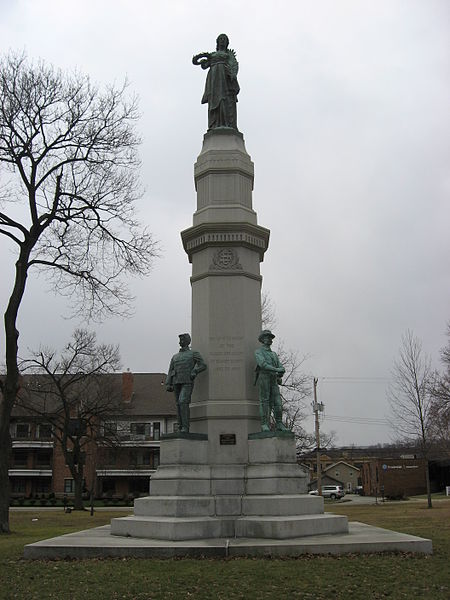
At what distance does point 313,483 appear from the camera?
85875 mm

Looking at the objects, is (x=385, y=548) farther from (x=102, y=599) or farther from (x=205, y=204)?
(x=205, y=204)

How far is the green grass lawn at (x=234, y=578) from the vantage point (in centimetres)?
742

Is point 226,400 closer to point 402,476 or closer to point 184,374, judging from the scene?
point 184,374

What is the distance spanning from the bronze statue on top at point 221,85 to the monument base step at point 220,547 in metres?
9.76

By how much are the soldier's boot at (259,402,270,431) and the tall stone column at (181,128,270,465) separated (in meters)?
0.38

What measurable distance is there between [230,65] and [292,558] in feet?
37.7

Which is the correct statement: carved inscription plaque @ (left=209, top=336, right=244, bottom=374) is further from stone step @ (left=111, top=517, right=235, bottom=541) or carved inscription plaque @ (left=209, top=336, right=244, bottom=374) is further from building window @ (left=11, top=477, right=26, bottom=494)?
building window @ (left=11, top=477, right=26, bottom=494)

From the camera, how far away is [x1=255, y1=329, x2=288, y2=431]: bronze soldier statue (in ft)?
40.7

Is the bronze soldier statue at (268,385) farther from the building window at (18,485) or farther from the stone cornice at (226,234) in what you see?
the building window at (18,485)

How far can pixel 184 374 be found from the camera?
41.7ft

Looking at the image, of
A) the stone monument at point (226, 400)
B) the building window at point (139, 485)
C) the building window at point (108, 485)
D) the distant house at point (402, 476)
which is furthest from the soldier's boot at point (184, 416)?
the distant house at point (402, 476)

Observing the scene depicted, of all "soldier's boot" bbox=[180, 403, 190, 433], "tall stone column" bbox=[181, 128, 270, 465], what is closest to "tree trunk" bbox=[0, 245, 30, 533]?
"tall stone column" bbox=[181, 128, 270, 465]

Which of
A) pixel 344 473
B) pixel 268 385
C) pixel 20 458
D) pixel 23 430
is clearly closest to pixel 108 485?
pixel 20 458

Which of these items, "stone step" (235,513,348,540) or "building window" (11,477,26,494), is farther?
"building window" (11,477,26,494)
